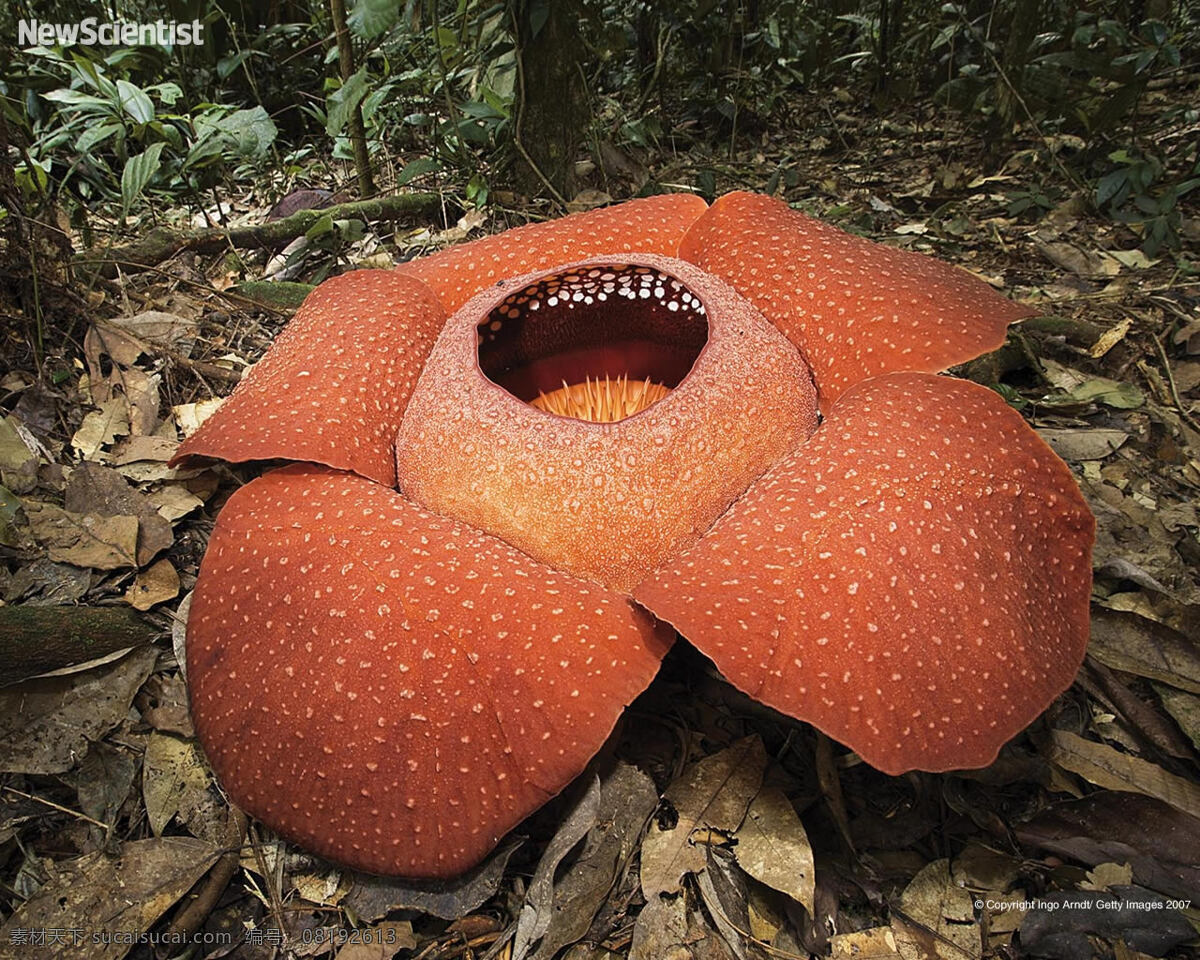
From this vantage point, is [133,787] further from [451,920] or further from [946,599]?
[946,599]

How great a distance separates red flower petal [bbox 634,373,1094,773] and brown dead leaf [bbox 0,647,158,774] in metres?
1.41

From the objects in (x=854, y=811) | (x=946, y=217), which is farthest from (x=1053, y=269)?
(x=854, y=811)

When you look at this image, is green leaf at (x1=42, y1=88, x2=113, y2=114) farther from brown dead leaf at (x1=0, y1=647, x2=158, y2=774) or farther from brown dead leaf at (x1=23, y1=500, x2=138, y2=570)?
brown dead leaf at (x1=0, y1=647, x2=158, y2=774)

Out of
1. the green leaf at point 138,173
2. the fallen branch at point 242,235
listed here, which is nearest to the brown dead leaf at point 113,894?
the fallen branch at point 242,235

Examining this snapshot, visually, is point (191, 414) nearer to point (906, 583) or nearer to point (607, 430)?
point (607, 430)

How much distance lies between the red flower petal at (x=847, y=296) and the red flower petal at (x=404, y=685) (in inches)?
39.0

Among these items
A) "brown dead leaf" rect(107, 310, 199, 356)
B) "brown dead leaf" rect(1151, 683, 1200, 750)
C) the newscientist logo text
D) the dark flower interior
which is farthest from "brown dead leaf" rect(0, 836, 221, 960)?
the newscientist logo text

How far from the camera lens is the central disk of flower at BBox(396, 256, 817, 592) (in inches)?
76.9

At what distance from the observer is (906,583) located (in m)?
1.70

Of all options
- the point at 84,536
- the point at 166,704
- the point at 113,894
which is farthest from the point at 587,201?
the point at 113,894

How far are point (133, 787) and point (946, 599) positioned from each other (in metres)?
1.92

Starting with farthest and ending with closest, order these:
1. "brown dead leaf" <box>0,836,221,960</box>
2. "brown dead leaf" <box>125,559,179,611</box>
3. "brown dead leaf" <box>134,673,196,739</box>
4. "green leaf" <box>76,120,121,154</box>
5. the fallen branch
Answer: "green leaf" <box>76,120,121,154</box>
the fallen branch
"brown dead leaf" <box>125,559,179,611</box>
"brown dead leaf" <box>134,673,196,739</box>
"brown dead leaf" <box>0,836,221,960</box>

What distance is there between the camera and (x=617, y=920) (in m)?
1.83

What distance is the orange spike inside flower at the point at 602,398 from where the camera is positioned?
8.98 feet
